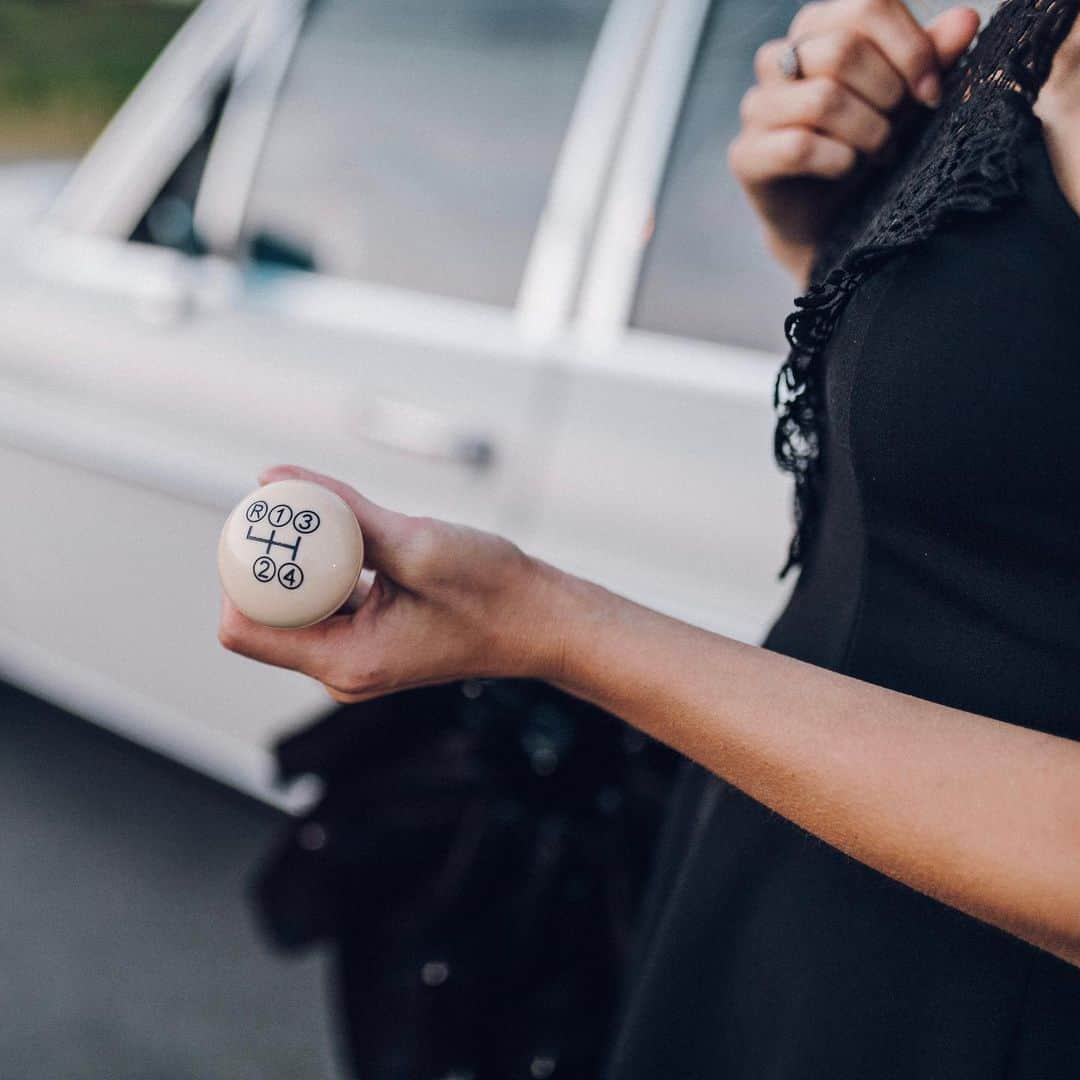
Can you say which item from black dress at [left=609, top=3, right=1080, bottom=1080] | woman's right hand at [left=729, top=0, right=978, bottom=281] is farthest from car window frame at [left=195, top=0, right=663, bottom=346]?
black dress at [left=609, top=3, right=1080, bottom=1080]

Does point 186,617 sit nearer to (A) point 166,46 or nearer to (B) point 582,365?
(B) point 582,365

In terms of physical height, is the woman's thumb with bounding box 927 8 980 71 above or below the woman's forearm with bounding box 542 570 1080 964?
above

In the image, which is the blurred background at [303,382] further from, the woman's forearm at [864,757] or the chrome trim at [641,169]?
the woman's forearm at [864,757]

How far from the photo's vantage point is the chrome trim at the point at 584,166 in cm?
162

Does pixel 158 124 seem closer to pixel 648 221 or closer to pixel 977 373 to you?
pixel 648 221

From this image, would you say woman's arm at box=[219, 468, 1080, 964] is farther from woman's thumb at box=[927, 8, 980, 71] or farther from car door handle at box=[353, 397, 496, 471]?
car door handle at box=[353, 397, 496, 471]

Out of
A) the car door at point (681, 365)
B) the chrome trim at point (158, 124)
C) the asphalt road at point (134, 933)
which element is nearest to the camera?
the car door at point (681, 365)

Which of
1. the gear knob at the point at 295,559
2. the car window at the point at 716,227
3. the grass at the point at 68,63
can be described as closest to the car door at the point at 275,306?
the car window at the point at 716,227

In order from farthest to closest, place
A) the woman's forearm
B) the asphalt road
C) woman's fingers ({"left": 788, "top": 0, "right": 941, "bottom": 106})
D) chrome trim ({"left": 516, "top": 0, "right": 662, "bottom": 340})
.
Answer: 1. the asphalt road
2. chrome trim ({"left": 516, "top": 0, "right": 662, "bottom": 340})
3. woman's fingers ({"left": 788, "top": 0, "right": 941, "bottom": 106})
4. the woman's forearm

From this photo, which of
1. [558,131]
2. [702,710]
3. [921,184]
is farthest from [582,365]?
[702,710]

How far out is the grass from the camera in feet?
13.3

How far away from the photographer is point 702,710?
28.7 inches

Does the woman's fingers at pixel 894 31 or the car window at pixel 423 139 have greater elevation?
the car window at pixel 423 139

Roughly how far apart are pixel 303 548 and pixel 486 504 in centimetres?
87
